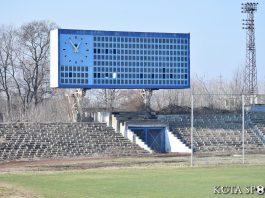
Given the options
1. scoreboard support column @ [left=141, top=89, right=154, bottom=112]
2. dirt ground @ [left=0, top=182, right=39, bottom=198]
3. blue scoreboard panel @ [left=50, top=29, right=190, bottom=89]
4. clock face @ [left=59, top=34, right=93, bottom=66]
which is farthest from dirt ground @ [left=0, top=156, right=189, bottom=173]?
dirt ground @ [left=0, top=182, right=39, bottom=198]

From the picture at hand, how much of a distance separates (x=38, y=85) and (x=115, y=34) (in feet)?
87.5

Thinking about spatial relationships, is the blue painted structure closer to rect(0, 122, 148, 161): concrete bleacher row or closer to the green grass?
rect(0, 122, 148, 161): concrete bleacher row

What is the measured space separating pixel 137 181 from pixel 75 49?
2768cm

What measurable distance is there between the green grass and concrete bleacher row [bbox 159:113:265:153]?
57.5 feet

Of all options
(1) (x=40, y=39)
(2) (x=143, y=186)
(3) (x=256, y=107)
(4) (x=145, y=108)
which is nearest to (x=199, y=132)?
(4) (x=145, y=108)

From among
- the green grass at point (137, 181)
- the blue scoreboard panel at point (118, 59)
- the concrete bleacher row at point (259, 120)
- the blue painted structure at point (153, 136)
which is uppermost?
the blue scoreboard panel at point (118, 59)

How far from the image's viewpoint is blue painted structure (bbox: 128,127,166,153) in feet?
208

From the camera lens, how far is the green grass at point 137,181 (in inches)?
1133

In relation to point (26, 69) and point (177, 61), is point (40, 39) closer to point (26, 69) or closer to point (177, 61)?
point (26, 69)

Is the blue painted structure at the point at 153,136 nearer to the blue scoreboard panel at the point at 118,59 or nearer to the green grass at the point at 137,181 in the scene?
the blue scoreboard panel at the point at 118,59

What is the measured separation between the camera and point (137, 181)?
3434 centimetres

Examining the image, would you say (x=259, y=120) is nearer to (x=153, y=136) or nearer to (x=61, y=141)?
(x=153, y=136)

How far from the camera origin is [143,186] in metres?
31.6

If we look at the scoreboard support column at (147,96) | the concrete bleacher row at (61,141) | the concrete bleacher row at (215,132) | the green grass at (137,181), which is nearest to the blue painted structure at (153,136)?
the concrete bleacher row at (215,132)
